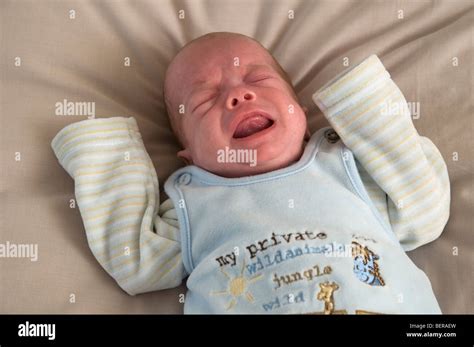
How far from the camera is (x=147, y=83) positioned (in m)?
1.61

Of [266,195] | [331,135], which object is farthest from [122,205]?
[331,135]

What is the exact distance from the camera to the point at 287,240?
1.24m

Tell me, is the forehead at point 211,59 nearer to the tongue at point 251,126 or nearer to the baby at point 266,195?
the baby at point 266,195

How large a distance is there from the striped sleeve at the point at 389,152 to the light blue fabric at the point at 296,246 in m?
0.04

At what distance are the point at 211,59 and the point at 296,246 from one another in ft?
1.35

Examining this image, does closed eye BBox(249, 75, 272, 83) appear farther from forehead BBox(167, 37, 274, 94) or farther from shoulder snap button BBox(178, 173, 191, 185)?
shoulder snap button BBox(178, 173, 191, 185)

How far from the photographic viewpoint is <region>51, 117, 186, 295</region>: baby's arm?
52.4 inches

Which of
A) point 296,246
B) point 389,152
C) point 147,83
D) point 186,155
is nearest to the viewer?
point 296,246

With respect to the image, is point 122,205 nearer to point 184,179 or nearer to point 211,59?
point 184,179

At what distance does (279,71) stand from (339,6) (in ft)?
0.92

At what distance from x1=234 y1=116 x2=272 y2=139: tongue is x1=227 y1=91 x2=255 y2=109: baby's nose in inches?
1.4

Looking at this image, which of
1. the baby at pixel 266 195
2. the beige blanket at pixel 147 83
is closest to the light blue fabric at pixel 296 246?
the baby at pixel 266 195
